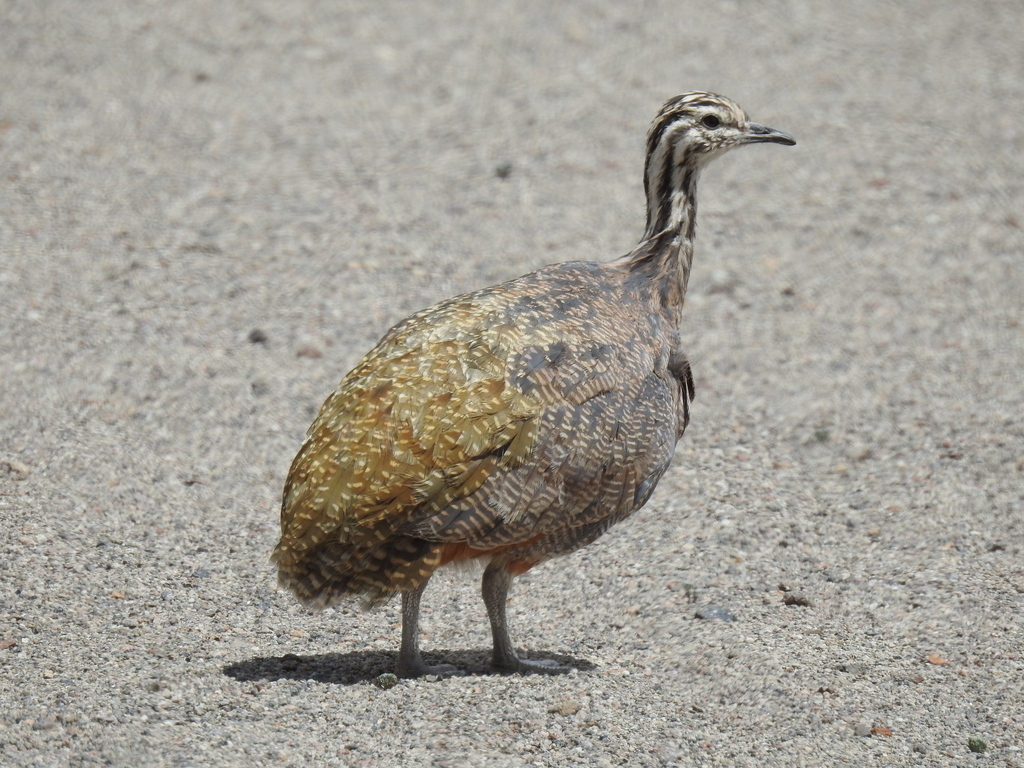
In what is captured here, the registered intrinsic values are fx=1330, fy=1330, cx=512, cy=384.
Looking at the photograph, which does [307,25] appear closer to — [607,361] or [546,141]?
[546,141]

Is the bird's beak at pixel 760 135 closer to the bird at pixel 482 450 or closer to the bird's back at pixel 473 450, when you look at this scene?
the bird at pixel 482 450

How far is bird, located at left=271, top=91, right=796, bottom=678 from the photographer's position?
18.7 feet

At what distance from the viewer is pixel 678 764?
5.54m

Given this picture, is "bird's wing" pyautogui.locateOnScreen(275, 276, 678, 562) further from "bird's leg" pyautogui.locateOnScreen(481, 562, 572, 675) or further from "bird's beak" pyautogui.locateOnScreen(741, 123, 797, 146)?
"bird's beak" pyautogui.locateOnScreen(741, 123, 797, 146)

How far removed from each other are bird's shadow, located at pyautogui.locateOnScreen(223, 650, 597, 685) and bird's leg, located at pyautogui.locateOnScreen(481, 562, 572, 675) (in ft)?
0.26

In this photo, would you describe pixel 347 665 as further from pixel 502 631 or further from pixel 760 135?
pixel 760 135

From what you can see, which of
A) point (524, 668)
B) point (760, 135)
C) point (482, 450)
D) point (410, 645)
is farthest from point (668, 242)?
point (410, 645)

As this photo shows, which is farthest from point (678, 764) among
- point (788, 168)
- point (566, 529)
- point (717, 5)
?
point (717, 5)

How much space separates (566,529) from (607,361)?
0.80 m

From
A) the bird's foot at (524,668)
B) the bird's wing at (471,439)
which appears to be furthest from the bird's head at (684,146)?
the bird's foot at (524,668)

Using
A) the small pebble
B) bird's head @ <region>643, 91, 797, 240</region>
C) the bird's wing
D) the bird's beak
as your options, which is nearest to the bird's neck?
bird's head @ <region>643, 91, 797, 240</region>

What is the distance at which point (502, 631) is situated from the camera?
6.33 meters

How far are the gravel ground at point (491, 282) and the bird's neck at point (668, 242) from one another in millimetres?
1516

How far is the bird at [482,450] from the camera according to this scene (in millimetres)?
5695
